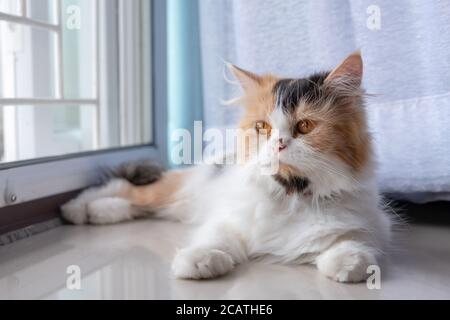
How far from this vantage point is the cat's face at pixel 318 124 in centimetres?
100

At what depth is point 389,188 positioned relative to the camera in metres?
1.50

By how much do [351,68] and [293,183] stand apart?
30cm

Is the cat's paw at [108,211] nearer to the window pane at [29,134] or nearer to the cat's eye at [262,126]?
the window pane at [29,134]

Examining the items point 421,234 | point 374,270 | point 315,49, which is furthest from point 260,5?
point 374,270

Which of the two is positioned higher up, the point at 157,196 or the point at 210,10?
the point at 210,10

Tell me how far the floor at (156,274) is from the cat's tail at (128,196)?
0.43 feet

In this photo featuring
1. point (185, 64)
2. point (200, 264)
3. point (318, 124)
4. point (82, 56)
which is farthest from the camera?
point (185, 64)

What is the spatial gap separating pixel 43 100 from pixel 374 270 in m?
1.15

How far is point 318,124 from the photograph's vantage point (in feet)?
3.40

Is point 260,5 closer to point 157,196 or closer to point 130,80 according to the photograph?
point 130,80

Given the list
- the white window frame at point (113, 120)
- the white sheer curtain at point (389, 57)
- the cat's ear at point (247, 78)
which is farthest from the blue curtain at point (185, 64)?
the cat's ear at point (247, 78)

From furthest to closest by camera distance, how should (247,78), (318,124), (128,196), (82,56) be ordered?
(82,56)
(128,196)
(247,78)
(318,124)

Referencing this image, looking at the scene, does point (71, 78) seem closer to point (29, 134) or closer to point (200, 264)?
point (29, 134)

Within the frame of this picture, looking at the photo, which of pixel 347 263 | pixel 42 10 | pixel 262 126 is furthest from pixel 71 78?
pixel 347 263
